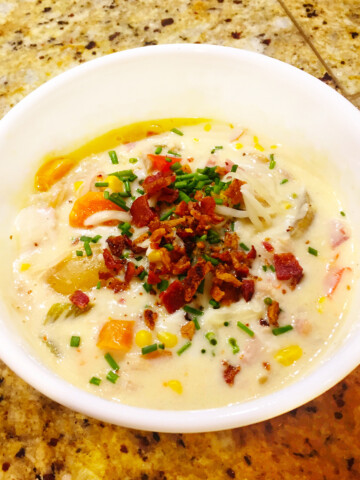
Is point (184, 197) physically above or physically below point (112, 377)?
above

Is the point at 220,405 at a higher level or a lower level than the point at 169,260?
lower

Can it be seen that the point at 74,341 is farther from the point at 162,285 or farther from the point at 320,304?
the point at 320,304

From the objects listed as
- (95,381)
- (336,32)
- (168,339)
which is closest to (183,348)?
(168,339)

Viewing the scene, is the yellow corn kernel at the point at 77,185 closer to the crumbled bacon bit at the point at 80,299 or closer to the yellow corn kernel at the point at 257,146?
the crumbled bacon bit at the point at 80,299

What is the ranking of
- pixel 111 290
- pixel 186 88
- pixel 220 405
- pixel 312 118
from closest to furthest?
pixel 220 405 → pixel 111 290 → pixel 312 118 → pixel 186 88

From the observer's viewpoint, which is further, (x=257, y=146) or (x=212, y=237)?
(x=257, y=146)

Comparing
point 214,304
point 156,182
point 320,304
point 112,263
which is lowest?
point 320,304

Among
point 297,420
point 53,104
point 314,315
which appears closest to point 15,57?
point 53,104

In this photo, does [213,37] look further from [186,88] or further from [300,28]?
[186,88]
